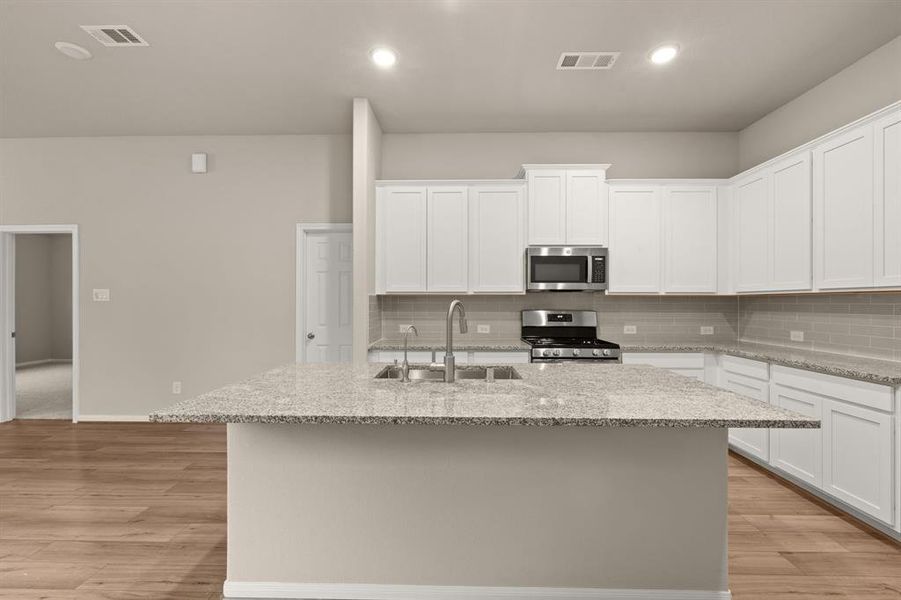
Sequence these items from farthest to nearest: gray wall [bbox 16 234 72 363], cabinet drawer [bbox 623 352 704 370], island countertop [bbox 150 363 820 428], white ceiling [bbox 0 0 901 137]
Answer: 1. gray wall [bbox 16 234 72 363]
2. cabinet drawer [bbox 623 352 704 370]
3. white ceiling [bbox 0 0 901 137]
4. island countertop [bbox 150 363 820 428]

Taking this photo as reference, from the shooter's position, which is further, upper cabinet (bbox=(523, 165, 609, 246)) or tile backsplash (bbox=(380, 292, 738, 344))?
tile backsplash (bbox=(380, 292, 738, 344))

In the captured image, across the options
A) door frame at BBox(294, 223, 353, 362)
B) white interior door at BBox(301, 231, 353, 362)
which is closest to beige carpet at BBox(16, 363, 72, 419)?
door frame at BBox(294, 223, 353, 362)

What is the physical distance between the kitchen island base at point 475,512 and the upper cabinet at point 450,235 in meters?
2.65

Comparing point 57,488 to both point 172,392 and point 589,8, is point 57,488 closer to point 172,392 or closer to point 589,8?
point 172,392

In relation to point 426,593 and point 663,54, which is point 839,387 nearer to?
point 663,54

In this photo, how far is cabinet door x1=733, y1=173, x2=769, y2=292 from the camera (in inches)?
157

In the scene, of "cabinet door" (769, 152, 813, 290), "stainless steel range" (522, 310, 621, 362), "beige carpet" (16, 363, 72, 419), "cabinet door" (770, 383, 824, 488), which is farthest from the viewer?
"beige carpet" (16, 363, 72, 419)

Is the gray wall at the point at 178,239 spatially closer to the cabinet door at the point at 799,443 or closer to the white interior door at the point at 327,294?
the white interior door at the point at 327,294

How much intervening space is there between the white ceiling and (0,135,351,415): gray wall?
0.93 feet

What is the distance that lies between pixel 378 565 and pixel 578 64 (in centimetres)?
347

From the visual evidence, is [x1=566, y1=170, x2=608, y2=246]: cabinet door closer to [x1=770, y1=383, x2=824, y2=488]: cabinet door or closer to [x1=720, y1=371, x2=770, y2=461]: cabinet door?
[x1=720, y1=371, x2=770, y2=461]: cabinet door

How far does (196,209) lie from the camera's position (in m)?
5.08

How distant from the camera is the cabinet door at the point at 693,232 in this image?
14.8 feet

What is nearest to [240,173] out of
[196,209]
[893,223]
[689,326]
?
[196,209]
